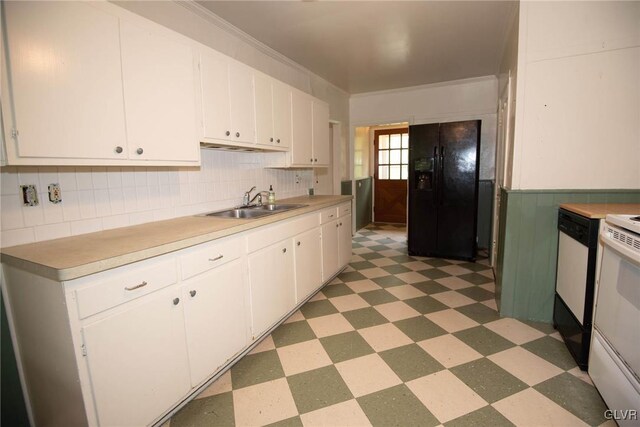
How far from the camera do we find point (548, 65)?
7.41ft

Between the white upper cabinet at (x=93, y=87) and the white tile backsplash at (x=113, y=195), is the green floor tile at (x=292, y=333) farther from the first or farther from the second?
the white upper cabinet at (x=93, y=87)

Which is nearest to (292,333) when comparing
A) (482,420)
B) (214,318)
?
(214,318)

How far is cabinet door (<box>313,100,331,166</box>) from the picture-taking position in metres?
3.51

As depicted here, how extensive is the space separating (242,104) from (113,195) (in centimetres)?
111

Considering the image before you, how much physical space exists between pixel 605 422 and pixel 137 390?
2.21m

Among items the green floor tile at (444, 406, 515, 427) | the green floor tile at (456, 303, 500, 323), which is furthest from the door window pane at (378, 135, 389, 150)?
the green floor tile at (444, 406, 515, 427)

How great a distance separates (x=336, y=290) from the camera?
3219mm

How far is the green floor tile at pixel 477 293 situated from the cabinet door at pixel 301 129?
6.91 ft

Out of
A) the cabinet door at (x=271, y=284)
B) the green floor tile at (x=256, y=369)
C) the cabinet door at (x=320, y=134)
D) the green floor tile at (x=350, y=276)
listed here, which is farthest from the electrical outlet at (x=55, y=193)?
the green floor tile at (x=350, y=276)

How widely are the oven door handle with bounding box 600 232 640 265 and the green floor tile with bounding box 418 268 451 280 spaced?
1.94 meters

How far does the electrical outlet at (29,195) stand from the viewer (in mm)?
1491

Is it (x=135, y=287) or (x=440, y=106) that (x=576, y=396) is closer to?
(x=135, y=287)

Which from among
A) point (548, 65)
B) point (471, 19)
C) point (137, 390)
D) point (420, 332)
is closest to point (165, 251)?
point (137, 390)

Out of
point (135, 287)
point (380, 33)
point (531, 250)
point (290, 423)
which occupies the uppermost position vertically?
point (380, 33)
